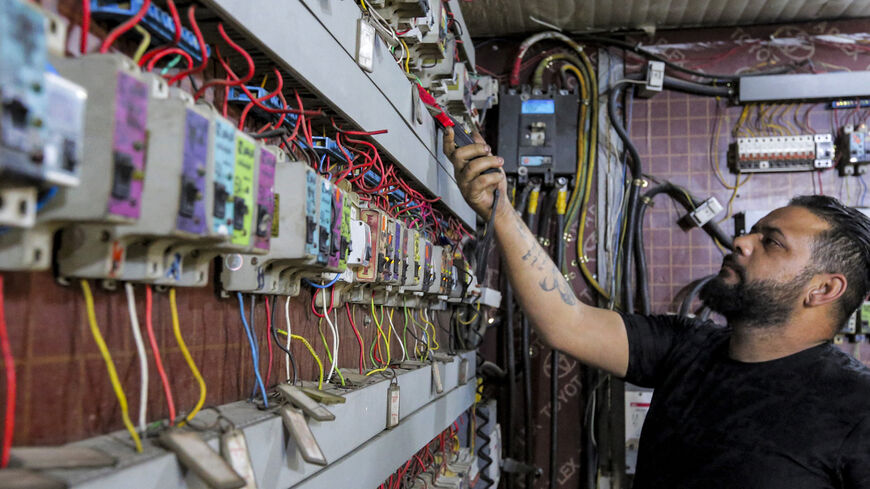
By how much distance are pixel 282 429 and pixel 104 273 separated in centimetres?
42

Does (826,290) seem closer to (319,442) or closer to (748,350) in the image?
(748,350)

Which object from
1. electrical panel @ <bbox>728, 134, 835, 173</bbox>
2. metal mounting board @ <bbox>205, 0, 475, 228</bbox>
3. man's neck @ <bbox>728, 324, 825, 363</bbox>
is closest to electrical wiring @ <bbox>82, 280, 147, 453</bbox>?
metal mounting board @ <bbox>205, 0, 475, 228</bbox>

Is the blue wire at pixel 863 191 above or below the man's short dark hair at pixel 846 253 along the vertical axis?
above

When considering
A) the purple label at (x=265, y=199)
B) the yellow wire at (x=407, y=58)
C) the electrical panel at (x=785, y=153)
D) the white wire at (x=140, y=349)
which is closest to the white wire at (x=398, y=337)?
the yellow wire at (x=407, y=58)

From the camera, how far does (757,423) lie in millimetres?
1473

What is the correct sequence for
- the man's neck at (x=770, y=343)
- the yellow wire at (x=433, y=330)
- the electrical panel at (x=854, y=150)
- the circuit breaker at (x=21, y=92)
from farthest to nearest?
1. the electrical panel at (x=854, y=150)
2. the yellow wire at (x=433, y=330)
3. the man's neck at (x=770, y=343)
4. the circuit breaker at (x=21, y=92)

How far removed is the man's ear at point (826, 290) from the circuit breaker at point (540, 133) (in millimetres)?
1784

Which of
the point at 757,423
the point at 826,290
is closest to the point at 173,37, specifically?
the point at 757,423

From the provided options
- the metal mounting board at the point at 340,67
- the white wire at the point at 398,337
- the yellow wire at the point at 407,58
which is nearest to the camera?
the metal mounting board at the point at 340,67

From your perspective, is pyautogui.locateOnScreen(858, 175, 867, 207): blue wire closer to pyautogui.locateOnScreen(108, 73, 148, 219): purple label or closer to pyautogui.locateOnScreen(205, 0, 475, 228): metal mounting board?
pyautogui.locateOnScreen(205, 0, 475, 228): metal mounting board

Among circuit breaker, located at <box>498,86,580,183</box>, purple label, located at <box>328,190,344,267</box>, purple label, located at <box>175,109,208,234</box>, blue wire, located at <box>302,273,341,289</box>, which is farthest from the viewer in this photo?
circuit breaker, located at <box>498,86,580,183</box>

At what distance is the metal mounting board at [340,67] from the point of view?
921 mm

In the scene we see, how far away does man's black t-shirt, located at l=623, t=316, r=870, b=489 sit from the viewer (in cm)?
138

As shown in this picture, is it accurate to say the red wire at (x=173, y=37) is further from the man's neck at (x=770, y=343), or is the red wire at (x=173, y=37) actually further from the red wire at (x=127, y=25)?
the man's neck at (x=770, y=343)
